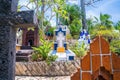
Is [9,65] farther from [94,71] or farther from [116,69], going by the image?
[116,69]

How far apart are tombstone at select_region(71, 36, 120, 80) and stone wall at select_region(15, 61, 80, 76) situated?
5.48 metres

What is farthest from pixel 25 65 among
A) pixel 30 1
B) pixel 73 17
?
pixel 73 17

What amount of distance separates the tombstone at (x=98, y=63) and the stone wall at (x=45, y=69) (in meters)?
5.48

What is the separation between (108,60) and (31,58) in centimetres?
758

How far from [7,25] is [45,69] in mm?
5920

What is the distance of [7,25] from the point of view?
219 centimetres

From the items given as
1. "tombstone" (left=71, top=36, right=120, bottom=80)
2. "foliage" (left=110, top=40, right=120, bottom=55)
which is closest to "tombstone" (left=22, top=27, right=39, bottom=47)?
"foliage" (left=110, top=40, right=120, bottom=55)

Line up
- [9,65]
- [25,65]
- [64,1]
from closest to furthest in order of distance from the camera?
[9,65] → [25,65] → [64,1]

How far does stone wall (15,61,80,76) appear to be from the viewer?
781cm

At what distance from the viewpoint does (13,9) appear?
2.25 meters

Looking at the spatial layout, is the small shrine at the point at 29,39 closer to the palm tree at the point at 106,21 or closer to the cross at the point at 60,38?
the cross at the point at 60,38

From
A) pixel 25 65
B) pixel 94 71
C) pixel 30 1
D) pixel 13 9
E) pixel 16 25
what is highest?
pixel 30 1

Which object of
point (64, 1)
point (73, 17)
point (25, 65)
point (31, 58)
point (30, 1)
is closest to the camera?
point (25, 65)

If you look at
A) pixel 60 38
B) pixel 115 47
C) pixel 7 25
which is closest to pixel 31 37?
pixel 60 38
